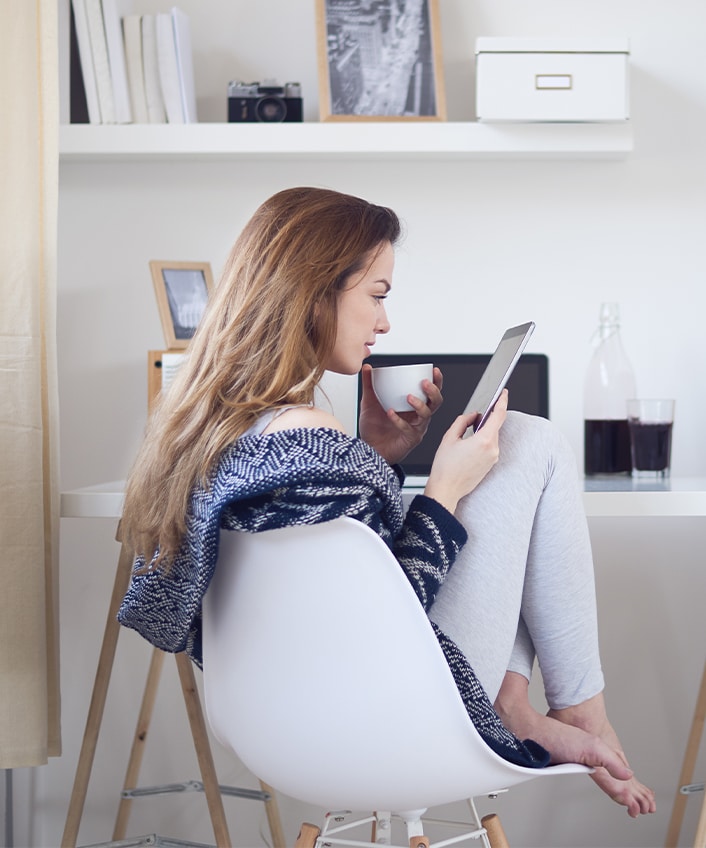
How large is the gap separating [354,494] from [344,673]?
0.16 metres

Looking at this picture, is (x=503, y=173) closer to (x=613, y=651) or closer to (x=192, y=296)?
(x=192, y=296)

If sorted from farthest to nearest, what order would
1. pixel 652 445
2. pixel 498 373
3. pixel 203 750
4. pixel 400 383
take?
1. pixel 652 445
2. pixel 203 750
3. pixel 400 383
4. pixel 498 373

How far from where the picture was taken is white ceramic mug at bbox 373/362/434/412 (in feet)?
4.10

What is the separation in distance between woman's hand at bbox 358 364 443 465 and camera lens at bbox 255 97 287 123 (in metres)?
0.62

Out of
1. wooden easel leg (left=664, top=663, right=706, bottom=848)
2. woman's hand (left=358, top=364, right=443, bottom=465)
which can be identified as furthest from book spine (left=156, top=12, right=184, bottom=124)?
wooden easel leg (left=664, top=663, right=706, bottom=848)

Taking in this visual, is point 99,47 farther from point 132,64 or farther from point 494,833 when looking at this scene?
point 494,833

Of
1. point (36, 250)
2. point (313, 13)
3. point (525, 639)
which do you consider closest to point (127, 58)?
point (313, 13)

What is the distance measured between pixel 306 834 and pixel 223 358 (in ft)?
1.70

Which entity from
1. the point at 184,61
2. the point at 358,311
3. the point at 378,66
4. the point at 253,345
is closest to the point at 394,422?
the point at 358,311

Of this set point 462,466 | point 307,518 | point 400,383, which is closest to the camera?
point 307,518

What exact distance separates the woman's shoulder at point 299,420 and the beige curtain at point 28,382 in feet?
1.91

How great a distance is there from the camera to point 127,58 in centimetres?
166

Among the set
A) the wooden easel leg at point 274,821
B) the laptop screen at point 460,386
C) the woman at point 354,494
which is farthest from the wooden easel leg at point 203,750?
the laptop screen at point 460,386

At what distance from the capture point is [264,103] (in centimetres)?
170
